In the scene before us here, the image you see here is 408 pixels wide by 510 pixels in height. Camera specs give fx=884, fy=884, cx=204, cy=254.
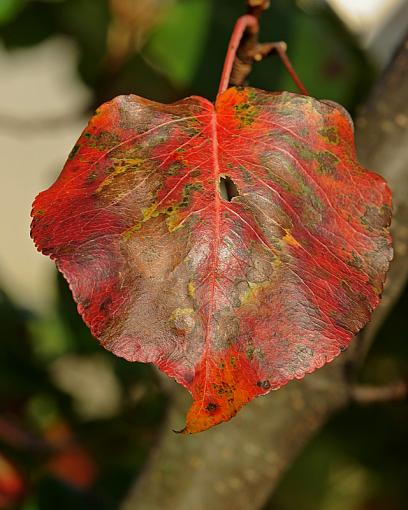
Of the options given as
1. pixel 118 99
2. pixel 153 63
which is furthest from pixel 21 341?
pixel 118 99

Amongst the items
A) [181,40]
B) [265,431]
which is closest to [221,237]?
[265,431]

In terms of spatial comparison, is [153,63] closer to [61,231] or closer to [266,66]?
[266,66]

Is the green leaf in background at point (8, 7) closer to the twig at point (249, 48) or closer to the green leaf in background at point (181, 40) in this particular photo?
the green leaf in background at point (181, 40)

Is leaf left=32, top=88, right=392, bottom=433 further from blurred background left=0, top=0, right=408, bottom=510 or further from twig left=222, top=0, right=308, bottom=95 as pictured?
blurred background left=0, top=0, right=408, bottom=510

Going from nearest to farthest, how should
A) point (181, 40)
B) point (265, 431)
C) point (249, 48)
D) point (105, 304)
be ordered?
point (105, 304)
point (249, 48)
point (265, 431)
point (181, 40)

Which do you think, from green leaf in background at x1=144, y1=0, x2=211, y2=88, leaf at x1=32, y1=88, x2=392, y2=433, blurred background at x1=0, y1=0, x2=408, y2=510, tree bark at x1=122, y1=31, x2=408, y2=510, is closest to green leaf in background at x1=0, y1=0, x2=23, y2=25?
blurred background at x1=0, y1=0, x2=408, y2=510

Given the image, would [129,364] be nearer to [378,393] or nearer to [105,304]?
[378,393]
